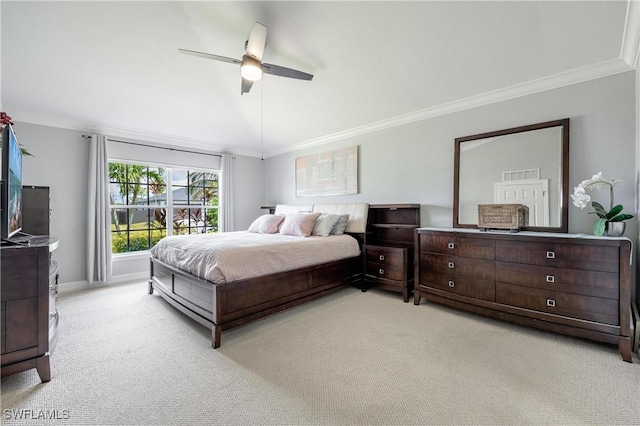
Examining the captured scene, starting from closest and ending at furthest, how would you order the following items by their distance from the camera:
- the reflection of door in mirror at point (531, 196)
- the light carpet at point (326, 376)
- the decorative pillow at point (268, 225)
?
the light carpet at point (326, 376), the reflection of door in mirror at point (531, 196), the decorative pillow at point (268, 225)

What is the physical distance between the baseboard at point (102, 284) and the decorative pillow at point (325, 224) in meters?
3.13

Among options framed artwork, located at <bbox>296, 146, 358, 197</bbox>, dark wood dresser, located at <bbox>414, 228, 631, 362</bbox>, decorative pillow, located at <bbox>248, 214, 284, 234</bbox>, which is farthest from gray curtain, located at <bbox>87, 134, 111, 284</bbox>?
dark wood dresser, located at <bbox>414, 228, 631, 362</bbox>

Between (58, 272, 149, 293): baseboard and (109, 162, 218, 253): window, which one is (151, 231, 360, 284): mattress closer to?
(58, 272, 149, 293): baseboard

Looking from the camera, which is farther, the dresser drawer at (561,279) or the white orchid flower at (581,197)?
the white orchid flower at (581,197)

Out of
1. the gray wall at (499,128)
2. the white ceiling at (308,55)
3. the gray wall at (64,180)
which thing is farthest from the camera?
the gray wall at (64,180)

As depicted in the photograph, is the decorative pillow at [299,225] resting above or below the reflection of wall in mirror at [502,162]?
below

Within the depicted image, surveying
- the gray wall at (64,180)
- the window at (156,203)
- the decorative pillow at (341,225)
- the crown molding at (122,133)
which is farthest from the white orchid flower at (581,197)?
the gray wall at (64,180)

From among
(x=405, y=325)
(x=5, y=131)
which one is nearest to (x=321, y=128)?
(x=405, y=325)

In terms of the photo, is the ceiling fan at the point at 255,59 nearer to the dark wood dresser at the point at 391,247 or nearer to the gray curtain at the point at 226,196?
the dark wood dresser at the point at 391,247

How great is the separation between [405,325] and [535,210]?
186cm

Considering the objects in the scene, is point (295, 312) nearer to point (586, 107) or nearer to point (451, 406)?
point (451, 406)

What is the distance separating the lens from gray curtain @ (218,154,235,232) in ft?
17.8

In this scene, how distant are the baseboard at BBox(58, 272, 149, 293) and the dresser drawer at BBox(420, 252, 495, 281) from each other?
4.54m

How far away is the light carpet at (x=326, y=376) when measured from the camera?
1494 mm
